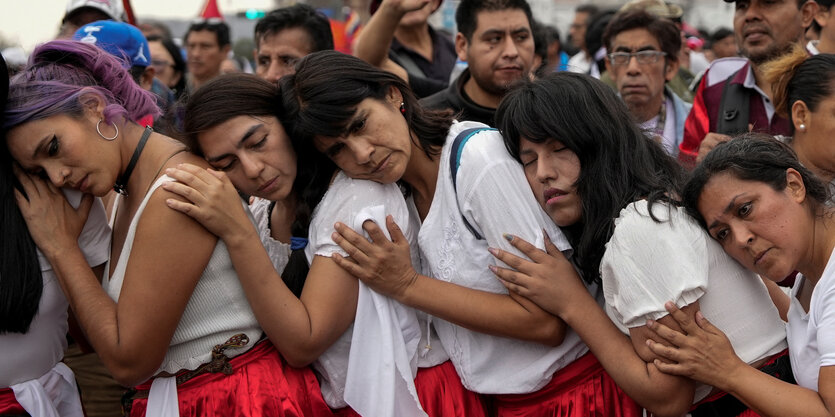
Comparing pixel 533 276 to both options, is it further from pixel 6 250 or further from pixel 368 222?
pixel 6 250

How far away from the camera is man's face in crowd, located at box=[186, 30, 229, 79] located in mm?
7867

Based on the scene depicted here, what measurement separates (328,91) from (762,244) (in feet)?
4.79

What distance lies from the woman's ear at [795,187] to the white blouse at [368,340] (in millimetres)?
1245

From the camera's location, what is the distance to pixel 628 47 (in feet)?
17.4

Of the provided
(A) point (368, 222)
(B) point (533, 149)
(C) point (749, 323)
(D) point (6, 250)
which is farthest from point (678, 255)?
(D) point (6, 250)

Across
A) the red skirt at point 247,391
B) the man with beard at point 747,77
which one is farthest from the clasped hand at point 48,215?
the man with beard at point 747,77

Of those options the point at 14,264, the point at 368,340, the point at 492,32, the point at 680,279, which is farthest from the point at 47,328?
the point at 492,32

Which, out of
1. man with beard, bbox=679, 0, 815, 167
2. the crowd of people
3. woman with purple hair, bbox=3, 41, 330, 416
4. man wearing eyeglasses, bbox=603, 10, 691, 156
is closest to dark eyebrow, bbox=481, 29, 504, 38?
man wearing eyeglasses, bbox=603, 10, 691, 156

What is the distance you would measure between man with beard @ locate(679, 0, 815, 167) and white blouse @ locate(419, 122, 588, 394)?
196 cm

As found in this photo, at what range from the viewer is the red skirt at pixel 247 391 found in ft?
8.91

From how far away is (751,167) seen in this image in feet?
8.02

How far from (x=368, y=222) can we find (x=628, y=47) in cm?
315

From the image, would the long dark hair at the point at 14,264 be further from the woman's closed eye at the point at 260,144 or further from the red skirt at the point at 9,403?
the woman's closed eye at the point at 260,144

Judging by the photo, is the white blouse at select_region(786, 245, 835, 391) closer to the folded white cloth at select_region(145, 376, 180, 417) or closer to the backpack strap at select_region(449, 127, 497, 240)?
the backpack strap at select_region(449, 127, 497, 240)
